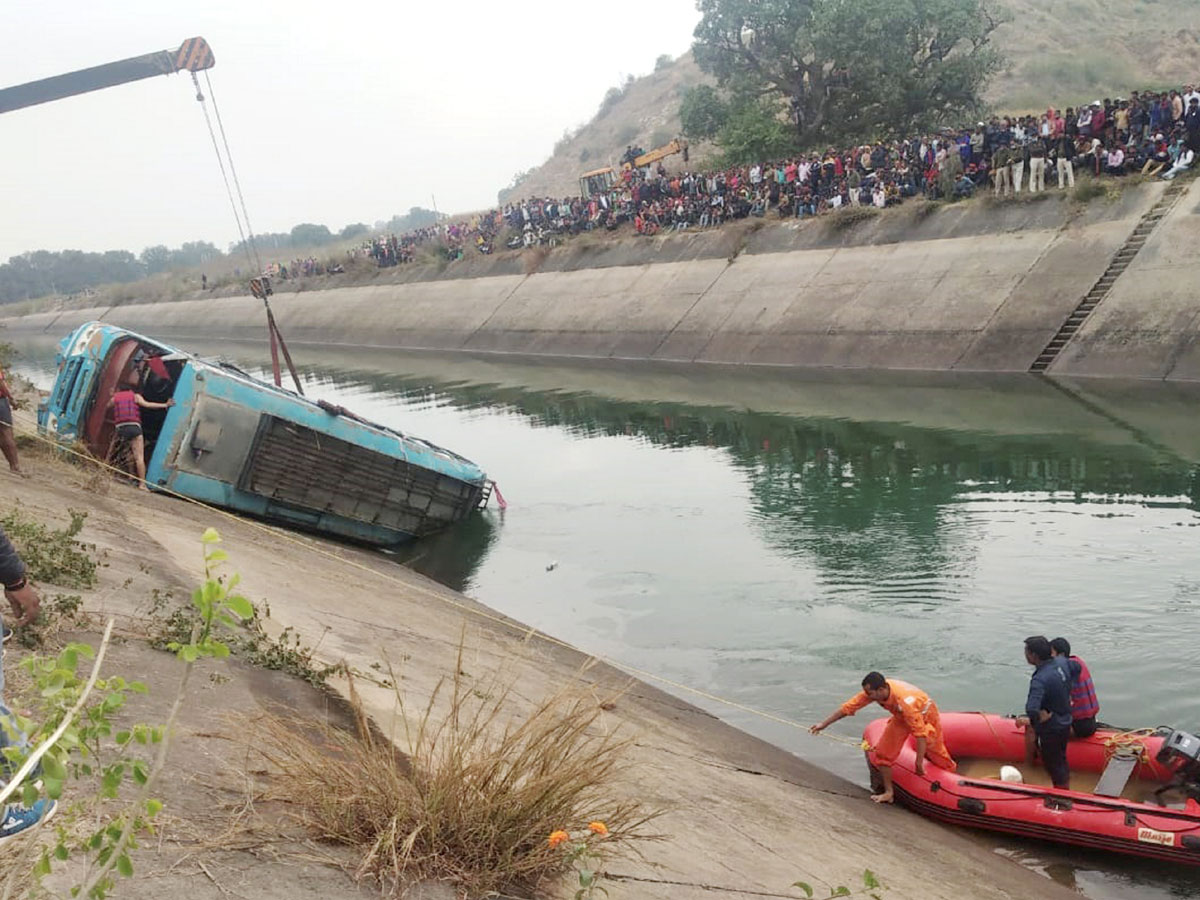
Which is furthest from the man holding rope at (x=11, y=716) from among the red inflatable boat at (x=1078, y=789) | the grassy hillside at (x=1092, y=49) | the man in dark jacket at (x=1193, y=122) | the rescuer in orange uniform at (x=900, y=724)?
the grassy hillside at (x=1092, y=49)

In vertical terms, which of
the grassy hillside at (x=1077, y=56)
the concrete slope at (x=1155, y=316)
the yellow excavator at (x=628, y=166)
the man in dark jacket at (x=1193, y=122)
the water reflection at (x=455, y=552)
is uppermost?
the grassy hillside at (x=1077, y=56)

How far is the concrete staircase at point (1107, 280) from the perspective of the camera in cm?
2444

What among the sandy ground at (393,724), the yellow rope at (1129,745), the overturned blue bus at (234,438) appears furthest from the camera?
the overturned blue bus at (234,438)

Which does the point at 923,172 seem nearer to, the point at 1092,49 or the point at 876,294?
the point at 876,294

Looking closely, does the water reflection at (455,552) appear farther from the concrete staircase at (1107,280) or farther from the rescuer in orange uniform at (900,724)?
the concrete staircase at (1107,280)

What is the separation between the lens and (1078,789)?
27.1 ft

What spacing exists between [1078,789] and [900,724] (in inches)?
A: 60.9

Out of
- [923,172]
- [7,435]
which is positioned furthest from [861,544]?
[923,172]

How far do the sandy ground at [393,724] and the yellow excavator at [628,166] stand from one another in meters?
40.2

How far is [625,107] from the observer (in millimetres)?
98188

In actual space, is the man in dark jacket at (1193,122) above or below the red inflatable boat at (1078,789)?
above

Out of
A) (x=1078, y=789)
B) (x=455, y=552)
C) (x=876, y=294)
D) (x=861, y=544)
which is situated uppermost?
(x=876, y=294)

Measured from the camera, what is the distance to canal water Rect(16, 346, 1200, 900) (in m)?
10.6

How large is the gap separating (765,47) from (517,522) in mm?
34617
